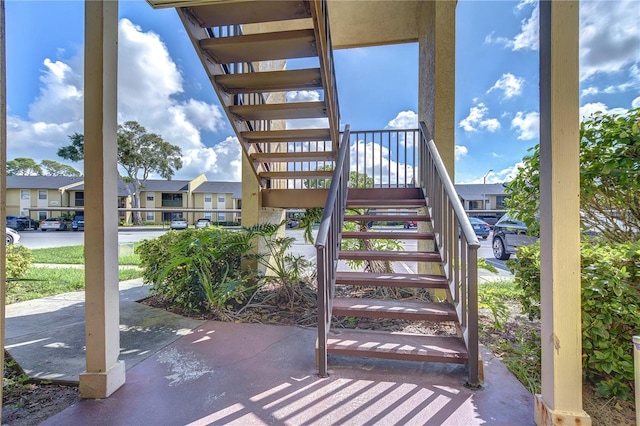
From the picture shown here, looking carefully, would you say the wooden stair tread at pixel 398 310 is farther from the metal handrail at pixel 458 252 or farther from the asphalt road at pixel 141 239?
the asphalt road at pixel 141 239

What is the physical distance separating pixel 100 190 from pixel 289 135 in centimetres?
237

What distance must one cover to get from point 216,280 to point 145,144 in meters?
25.2

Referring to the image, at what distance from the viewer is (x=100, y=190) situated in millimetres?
1715

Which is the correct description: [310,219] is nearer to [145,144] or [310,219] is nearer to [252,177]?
[252,177]

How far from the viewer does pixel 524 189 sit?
2.81 m

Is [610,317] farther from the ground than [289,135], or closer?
closer

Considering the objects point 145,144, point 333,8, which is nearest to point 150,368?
point 333,8

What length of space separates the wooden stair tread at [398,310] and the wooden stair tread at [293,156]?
7.12 feet

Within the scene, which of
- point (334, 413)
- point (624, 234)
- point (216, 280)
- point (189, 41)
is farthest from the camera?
point (216, 280)

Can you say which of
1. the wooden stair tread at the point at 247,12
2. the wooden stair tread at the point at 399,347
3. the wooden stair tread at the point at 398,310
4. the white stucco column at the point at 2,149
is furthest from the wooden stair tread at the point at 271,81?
the wooden stair tread at the point at 399,347

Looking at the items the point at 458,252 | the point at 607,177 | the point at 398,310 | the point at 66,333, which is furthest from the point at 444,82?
the point at 66,333

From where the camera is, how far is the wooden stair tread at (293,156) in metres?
3.94

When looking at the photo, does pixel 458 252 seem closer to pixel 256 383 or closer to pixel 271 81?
pixel 256 383

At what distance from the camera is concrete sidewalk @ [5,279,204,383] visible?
2.14 m
